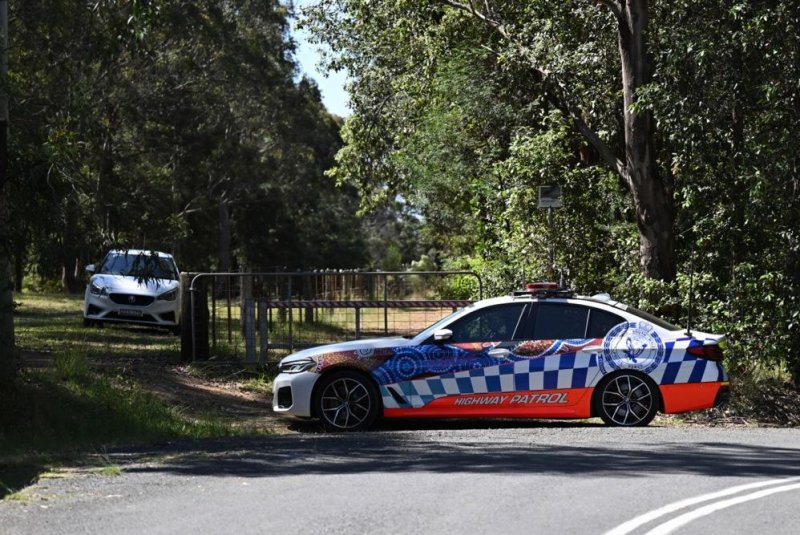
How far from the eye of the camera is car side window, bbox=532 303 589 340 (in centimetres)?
1370

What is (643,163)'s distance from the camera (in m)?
18.1

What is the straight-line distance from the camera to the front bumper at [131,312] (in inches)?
881

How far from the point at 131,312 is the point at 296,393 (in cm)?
944

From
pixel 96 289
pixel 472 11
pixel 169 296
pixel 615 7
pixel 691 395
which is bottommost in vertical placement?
pixel 691 395

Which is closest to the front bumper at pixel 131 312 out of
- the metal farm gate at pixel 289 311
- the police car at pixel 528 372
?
the metal farm gate at pixel 289 311

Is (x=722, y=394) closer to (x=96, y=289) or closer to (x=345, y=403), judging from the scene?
(x=345, y=403)

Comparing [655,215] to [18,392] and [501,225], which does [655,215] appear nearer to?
[501,225]

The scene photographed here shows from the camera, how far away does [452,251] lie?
3809 centimetres

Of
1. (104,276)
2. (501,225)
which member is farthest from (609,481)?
(104,276)

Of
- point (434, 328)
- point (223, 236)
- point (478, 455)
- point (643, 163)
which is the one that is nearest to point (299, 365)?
point (434, 328)

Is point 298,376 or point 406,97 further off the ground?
point 406,97

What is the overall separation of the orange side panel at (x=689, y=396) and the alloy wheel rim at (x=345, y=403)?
3190 mm

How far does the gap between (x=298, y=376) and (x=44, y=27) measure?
18.1m

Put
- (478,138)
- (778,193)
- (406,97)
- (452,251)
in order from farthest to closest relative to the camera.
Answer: (452,251) < (406,97) < (478,138) < (778,193)
